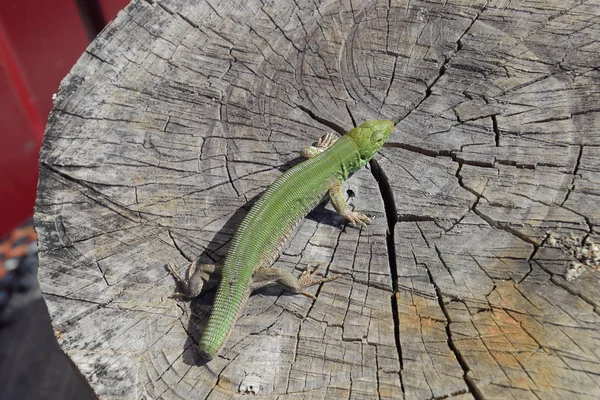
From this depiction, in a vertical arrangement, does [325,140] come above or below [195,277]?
above

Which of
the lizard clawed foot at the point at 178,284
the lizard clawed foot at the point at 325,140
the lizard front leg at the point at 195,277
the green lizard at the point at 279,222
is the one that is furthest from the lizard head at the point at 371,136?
the lizard clawed foot at the point at 178,284

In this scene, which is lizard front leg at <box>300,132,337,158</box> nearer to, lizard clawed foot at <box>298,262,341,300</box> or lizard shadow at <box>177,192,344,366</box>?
lizard shadow at <box>177,192,344,366</box>

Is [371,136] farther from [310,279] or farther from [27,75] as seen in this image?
[27,75]

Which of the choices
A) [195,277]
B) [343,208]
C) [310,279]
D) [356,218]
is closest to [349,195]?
[343,208]

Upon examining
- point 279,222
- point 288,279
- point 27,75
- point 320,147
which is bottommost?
point 288,279

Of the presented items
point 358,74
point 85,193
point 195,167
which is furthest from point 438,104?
point 85,193

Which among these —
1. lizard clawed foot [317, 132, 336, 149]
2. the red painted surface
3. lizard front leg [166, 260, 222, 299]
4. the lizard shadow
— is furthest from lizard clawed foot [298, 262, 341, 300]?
the red painted surface
